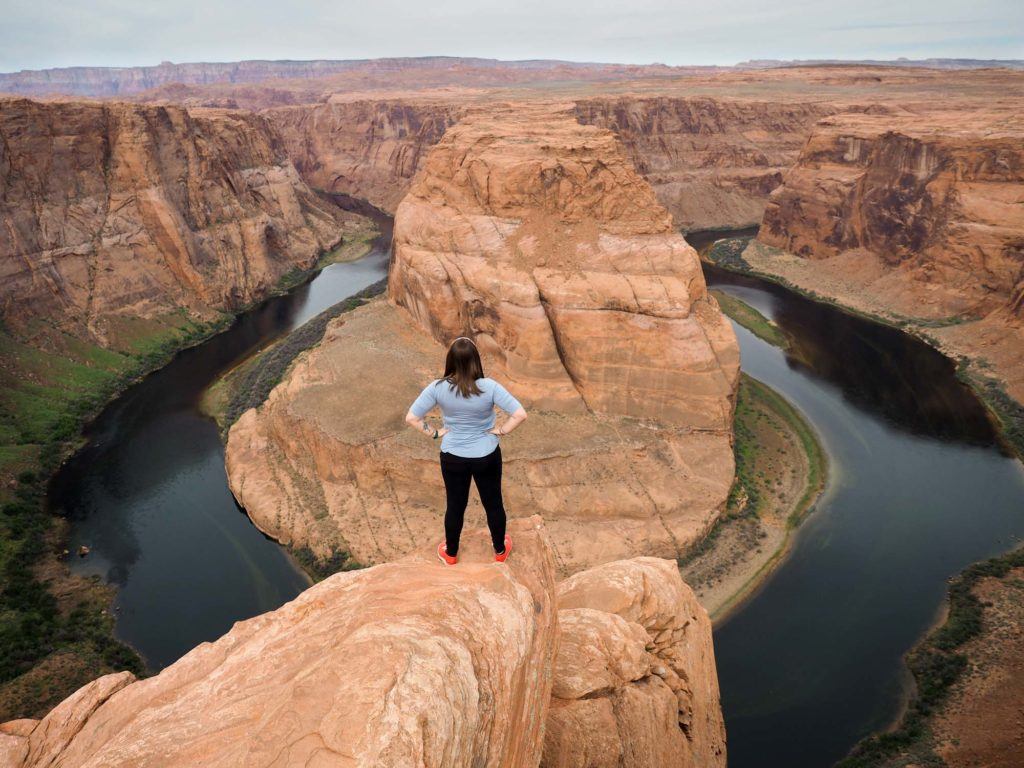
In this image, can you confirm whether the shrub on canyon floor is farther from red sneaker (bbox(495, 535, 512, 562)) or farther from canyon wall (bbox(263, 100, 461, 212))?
canyon wall (bbox(263, 100, 461, 212))

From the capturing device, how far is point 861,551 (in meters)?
29.0

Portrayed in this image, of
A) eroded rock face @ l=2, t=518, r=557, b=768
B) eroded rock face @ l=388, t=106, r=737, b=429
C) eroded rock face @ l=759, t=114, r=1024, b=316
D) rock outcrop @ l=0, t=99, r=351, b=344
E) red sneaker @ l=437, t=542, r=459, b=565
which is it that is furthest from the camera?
eroded rock face @ l=759, t=114, r=1024, b=316

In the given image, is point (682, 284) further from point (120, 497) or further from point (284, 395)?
point (120, 497)

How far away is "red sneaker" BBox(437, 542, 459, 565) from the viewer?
9.30 meters

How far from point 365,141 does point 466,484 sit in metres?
123

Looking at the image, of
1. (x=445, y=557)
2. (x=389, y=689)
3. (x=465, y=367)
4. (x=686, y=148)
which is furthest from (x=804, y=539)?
(x=686, y=148)

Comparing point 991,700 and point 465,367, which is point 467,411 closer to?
point 465,367

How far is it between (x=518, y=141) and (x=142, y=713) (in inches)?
1415

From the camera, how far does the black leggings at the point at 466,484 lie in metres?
8.51

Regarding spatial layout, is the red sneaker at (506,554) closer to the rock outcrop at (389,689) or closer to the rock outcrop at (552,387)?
the rock outcrop at (389,689)

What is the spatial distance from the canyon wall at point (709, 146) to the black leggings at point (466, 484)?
8866 centimetres

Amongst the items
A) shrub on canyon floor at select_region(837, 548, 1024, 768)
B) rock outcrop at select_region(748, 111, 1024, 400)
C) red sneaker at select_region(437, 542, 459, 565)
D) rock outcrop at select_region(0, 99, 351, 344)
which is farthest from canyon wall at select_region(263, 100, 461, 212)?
red sneaker at select_region(437, 542, 459, 565)

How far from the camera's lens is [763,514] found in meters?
30.2

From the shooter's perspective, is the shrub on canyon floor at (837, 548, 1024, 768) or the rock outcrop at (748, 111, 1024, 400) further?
the rock outcrop at (748, 111, 1024, 400)
